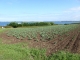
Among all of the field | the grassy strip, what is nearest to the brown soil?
the field

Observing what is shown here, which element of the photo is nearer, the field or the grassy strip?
the grassy strip

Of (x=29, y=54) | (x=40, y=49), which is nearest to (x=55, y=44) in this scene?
(x=40, y=49)

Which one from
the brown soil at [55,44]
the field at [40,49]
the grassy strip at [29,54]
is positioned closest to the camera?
the grassy strip at [29,54]

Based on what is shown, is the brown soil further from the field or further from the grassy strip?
the grassy strip

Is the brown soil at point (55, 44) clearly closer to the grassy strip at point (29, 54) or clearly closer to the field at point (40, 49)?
the field at point (40, 49)

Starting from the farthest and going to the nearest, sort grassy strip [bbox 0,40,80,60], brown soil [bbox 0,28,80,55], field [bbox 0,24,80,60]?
1. brown soil [bbox 0,28,80,55]
2. field [bbox 0,24,80,60]
3. grassy strip [bbox 0,40,80,60]

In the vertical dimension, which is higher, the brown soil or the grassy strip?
the brown soil

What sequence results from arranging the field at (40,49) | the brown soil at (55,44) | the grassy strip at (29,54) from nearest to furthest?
the grassy strip at (29,54) < the field at (40,49) < the brown soil at (55,44)

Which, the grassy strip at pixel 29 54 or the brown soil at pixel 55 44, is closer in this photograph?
the grassy strip at pixel 29 54

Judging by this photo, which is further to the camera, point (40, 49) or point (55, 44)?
point (55, 44)

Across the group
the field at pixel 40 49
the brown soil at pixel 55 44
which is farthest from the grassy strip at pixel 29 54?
the brown soil at pixel 55 44

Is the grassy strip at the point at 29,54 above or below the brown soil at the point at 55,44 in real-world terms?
below

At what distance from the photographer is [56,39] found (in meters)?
15.6

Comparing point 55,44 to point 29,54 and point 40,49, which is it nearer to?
point 40,49
